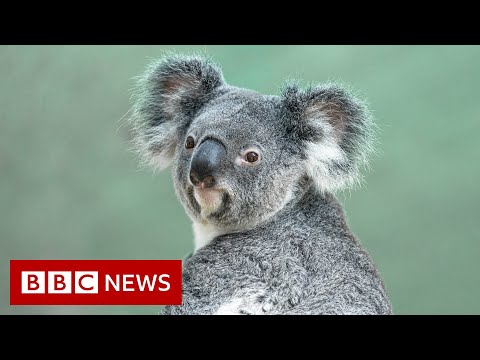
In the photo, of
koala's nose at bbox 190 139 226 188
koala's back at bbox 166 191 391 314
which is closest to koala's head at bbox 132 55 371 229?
koala's nose at bbox 190 139 226 188

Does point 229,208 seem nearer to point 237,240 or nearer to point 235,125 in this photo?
point 237,240

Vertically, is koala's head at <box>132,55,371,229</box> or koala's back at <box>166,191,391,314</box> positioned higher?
koala's head at <box>132,55,371,229</box>

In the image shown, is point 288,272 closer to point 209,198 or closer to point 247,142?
point 209,198

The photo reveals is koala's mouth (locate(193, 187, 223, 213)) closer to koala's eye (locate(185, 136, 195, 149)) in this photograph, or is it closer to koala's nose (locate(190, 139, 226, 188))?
koala's nose (locate(190, 139, 226, 188))

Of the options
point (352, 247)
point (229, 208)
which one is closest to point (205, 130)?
point (229, 208)

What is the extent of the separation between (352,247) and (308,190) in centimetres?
34

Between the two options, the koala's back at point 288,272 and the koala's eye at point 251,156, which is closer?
the koala's back at point 288,272

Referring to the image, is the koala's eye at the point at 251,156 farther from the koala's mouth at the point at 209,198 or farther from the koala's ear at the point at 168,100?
the koala's ear at the point at 168,100

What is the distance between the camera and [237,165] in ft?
8.65

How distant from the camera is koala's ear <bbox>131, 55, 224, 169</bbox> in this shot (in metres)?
3.12

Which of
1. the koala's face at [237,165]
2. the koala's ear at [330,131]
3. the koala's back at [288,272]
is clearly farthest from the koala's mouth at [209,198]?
the koala's ear at [330,131]

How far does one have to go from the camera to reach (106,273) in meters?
2.91

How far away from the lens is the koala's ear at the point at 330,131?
2.82 metres

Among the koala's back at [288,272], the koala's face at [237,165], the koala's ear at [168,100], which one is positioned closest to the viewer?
the koala's back at [288,272]
